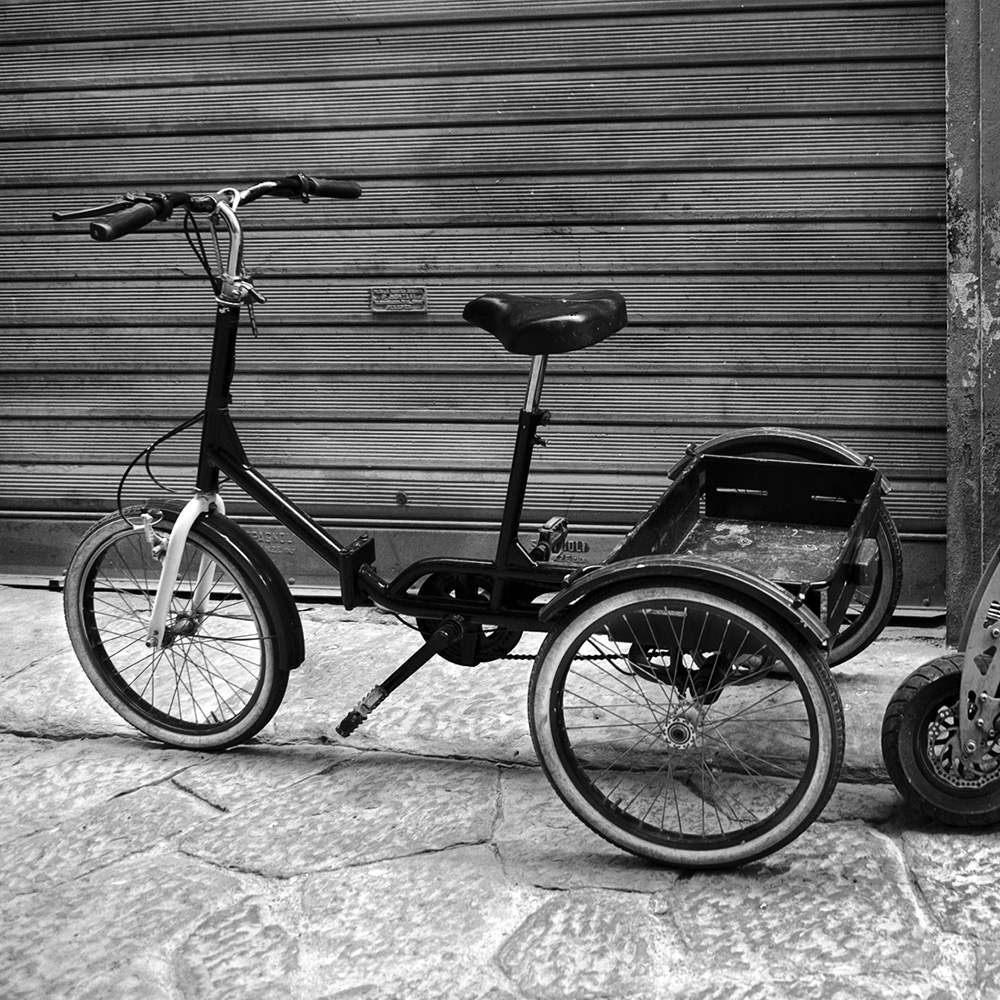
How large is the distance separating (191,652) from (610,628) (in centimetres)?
202

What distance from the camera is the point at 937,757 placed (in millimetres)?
3176

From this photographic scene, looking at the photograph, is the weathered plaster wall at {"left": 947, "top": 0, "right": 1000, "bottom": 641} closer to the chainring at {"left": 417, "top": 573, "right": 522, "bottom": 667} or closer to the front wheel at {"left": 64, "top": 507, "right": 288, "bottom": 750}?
the chainring at {"left": 417, "top": 573, "right": 522, "bottom": 667}

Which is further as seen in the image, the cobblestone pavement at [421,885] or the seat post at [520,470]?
the seat post at [520,470]

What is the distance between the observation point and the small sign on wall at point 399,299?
16.1 ft

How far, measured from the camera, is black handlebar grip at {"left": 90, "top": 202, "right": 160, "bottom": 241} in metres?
3.15

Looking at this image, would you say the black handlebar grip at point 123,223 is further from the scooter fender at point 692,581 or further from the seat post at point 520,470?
the scooter fender at point 692,581

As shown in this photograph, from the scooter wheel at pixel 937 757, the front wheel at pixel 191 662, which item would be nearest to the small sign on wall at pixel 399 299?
the front wheel at pixel 191 662

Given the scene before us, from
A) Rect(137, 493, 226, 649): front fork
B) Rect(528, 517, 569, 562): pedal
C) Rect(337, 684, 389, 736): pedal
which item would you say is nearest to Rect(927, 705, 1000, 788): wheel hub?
Rect(528, 517, 569, 562): pedal

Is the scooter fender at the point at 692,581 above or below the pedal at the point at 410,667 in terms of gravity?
above

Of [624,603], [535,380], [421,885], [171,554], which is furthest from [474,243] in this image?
[421,885]

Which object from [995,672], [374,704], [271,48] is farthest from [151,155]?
[995,672]

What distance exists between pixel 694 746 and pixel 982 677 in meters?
0.74

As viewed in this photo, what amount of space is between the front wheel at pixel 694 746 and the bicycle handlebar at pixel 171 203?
60.0 inches

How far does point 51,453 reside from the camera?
535 centimetres
